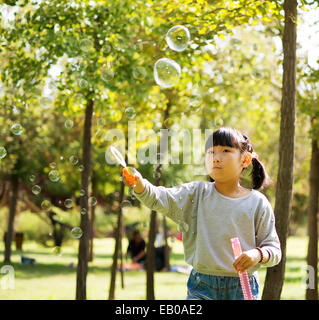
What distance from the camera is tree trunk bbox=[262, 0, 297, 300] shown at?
5.23 metres

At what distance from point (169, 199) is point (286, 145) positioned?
6.89 ft

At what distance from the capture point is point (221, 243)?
3373 mm

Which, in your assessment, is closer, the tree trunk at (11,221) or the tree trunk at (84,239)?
the tree trunk at (84,239)

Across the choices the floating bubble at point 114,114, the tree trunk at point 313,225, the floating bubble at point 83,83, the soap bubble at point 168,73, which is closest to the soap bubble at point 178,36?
the soap bubble at point 168,73

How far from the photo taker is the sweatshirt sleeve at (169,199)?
3.35 meters

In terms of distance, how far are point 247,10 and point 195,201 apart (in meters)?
2.83

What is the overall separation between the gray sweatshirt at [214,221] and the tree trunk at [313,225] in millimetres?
5119

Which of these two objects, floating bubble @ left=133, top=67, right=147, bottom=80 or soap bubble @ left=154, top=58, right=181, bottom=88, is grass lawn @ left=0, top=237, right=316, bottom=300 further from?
soap bubble @ left=154, top=58, right=181, bottom=88

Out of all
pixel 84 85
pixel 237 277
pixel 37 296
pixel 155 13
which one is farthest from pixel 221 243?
pixel 37 296

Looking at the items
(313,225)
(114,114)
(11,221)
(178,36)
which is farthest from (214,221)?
(11,221)

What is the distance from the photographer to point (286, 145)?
5.24m

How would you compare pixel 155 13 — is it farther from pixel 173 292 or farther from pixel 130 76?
pixel 173 292

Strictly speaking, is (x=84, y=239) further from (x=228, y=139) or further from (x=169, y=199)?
(x=228, y=139)

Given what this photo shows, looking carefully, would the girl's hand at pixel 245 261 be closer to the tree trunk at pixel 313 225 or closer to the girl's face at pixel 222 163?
the girl's face at pixel 222 163
